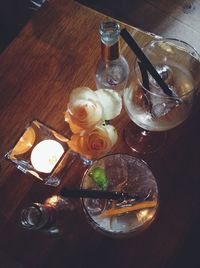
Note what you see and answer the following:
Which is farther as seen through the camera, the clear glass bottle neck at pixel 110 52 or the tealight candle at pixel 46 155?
the tealight candle at pixel 46 155

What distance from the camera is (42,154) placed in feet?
3.37

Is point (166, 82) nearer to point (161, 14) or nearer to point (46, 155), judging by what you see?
point (46, 155)

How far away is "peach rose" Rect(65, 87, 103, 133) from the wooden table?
146 mm

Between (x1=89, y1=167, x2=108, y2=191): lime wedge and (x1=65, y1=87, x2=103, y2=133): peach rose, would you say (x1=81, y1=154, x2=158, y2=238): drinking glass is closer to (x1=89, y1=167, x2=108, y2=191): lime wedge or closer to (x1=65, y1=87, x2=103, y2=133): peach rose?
(x1=89, y1=167, x2=108, y2=191): lime wedge

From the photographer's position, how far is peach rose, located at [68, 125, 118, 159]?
89 centimetres

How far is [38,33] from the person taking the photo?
1200 mm

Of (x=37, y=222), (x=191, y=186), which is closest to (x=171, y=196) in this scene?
(x=191, y=186)

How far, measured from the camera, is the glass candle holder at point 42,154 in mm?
991

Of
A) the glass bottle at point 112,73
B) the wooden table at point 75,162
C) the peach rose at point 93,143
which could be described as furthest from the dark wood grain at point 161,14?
the peach rose at point 93,143

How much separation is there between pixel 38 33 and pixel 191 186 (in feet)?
2.38

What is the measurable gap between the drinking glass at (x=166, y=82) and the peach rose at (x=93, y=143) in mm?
106

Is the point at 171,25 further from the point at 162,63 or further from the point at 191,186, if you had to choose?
the point at 191,186

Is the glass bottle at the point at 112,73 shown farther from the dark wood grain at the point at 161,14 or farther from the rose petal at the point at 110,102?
the dark wood grain at the point at 161,14

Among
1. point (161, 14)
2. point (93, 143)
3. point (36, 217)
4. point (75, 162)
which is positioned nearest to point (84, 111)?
point (93, 143)
